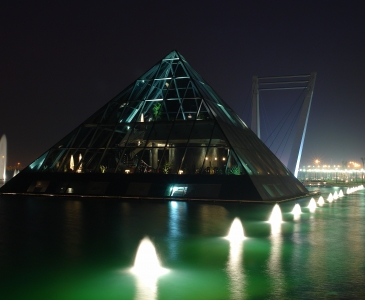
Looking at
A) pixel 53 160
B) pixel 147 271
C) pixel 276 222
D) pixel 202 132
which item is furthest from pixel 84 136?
pixel 147 271

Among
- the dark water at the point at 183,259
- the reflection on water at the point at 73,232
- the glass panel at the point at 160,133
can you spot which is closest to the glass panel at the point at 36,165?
the glass panel at the point at 160,133

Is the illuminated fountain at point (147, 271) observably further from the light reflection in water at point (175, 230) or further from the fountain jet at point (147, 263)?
the light reflection in water at point (175, 230)

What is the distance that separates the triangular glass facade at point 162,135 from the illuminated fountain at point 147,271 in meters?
23.5

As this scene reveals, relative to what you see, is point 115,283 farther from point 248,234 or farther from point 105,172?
point 105,172

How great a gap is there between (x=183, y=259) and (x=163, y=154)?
77.5 ft

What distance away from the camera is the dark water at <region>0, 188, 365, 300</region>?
8367 mm

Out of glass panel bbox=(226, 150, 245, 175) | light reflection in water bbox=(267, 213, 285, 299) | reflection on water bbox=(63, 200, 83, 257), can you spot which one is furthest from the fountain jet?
glass panel bbox=(226, 150, 245, 175)

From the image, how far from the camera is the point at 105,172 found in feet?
118

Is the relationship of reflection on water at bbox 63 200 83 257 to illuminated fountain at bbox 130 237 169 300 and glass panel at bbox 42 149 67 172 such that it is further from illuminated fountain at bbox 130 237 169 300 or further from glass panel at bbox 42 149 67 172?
glass panel at bbox 42 149 67 172

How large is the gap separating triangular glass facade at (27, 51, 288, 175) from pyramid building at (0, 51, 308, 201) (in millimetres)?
86

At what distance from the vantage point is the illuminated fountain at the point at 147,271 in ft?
27.1

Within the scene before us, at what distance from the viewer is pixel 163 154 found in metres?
34.7

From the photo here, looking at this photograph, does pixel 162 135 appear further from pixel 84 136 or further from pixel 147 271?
pixel 147 271

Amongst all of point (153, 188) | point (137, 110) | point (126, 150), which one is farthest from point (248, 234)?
point (137, 110)
